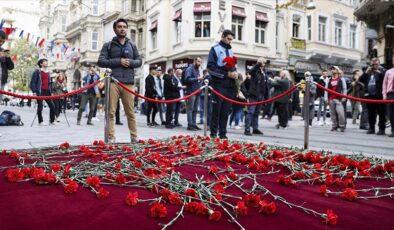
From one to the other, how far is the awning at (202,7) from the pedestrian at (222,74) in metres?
18.7

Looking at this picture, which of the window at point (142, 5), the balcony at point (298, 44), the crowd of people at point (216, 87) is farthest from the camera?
the window at point (142, 5)

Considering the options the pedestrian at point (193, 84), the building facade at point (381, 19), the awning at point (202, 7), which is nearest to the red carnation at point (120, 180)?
the pedestrian at point (193, 84)

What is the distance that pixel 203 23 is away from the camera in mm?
25844

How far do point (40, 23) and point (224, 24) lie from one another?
43.9 metres

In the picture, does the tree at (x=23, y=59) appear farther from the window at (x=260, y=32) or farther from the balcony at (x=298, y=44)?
the balcony at (x=298, y=44)

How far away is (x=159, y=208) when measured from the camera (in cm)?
234

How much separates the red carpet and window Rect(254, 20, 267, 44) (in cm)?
2393

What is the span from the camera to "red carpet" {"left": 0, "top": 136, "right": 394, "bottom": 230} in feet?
7.69

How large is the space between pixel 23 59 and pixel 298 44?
3816 cm

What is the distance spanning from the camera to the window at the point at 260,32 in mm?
27750

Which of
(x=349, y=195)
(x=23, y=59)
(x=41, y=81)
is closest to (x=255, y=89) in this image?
(x=41, y=81)

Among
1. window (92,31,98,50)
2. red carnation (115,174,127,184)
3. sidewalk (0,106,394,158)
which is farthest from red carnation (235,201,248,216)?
window (92,31,98,50)

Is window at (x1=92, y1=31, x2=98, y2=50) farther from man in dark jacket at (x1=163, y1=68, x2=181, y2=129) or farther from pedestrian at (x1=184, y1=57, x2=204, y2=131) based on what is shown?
pedestrian at (x1=184, y1=57, x2=204, y2=131)

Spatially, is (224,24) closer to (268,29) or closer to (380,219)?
(268,29)
